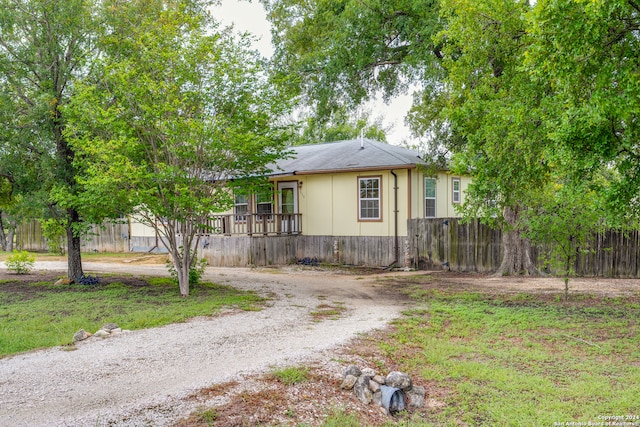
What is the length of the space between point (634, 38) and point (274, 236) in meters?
14.0

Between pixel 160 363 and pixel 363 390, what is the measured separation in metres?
2.39

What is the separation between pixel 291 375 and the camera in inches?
215

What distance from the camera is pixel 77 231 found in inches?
465

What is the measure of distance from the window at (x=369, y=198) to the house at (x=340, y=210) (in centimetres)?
3

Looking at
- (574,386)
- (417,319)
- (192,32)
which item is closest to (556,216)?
(417,319)

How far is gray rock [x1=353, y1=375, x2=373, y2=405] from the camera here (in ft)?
16.9

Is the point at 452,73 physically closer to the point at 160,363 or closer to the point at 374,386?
the point at 374,386

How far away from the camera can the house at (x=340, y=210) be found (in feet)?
56.0

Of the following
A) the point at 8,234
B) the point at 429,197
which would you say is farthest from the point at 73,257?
the point at 8,234

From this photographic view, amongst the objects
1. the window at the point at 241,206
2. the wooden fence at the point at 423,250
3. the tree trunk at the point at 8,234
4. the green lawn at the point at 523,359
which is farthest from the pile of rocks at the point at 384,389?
the tree trunk at the point at 8,234

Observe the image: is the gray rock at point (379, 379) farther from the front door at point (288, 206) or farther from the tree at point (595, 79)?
the front door at point (288, 206)

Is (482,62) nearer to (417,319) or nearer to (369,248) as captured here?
(417,319)

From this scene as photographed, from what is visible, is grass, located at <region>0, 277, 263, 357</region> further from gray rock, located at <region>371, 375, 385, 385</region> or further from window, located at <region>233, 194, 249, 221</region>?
window, located at <region>233, 194, 249, 221</region>

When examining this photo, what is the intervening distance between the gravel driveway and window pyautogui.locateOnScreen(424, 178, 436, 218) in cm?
827
